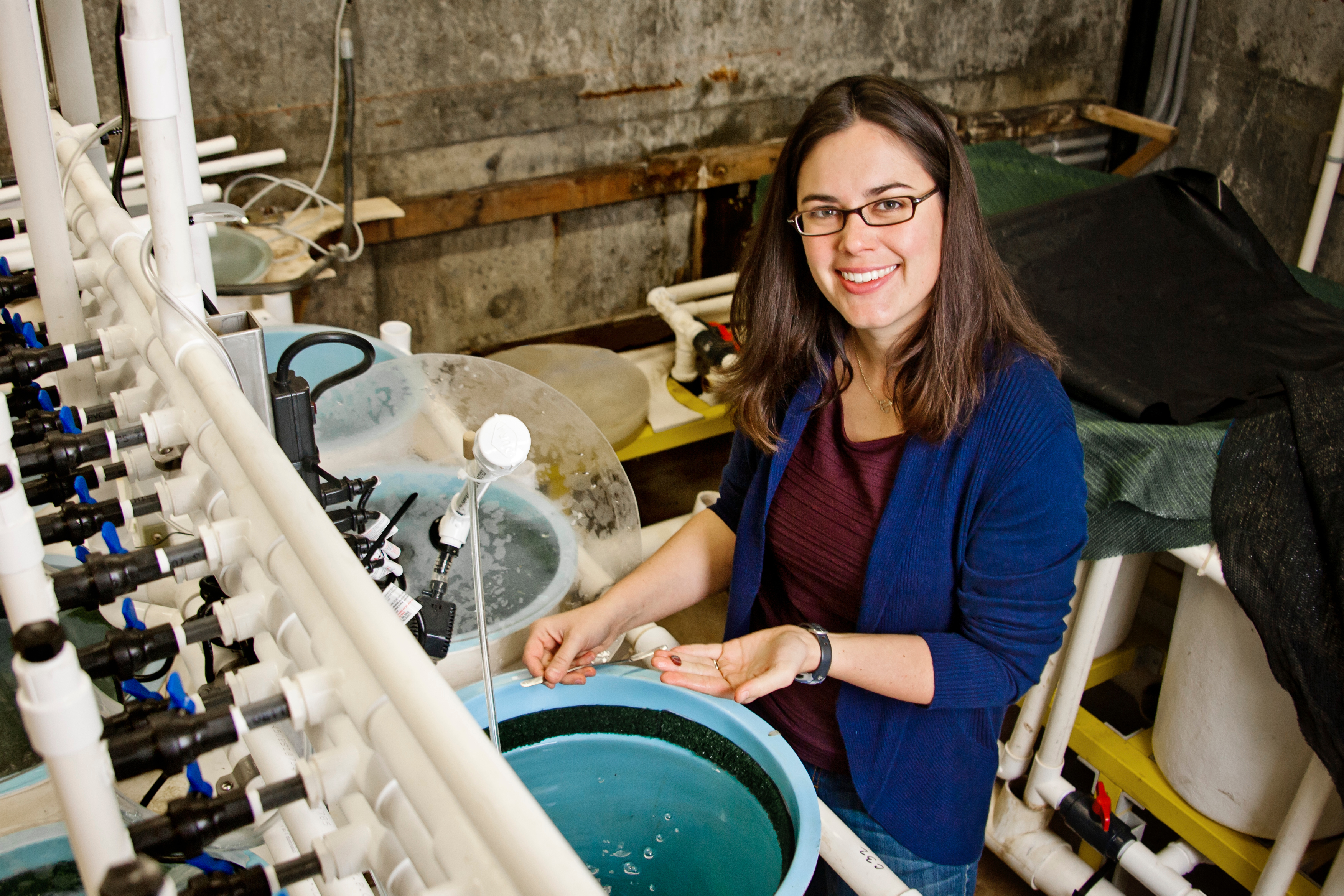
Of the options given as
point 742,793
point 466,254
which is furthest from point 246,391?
point 466,254

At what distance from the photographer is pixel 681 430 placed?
8.94ft

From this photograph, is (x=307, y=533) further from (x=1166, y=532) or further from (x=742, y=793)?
(x=1166, y=532)

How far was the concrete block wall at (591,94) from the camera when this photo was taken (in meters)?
2.52

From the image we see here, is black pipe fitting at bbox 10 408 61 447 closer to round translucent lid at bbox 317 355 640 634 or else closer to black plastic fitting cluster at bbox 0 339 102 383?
black plastic fitting cluster at bbox 0 339 102 383

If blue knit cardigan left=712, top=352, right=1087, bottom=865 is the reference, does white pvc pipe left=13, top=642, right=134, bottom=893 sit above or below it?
above

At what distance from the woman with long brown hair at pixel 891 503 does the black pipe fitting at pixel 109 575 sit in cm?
51

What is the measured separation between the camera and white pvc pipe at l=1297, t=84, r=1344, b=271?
2.60 metres

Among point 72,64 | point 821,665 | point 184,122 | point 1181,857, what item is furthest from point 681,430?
point 184,122

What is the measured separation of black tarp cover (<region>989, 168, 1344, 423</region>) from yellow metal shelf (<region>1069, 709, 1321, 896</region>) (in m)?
0.57

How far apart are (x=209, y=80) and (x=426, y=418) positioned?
4.85ft

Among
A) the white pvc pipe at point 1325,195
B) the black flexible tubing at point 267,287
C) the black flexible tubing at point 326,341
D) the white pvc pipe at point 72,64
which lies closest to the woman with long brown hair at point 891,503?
the black flexible tubing at point 326,341

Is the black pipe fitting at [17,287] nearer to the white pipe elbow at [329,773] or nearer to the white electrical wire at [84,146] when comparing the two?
the white electrical wire at [84,146]

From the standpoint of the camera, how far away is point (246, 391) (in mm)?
914

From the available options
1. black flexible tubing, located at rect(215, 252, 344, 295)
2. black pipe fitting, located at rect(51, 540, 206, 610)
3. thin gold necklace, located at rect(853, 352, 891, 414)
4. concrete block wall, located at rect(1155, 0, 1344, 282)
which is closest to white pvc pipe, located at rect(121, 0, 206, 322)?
black pipe fitting, located at rect(51, 540, 206, 610)
